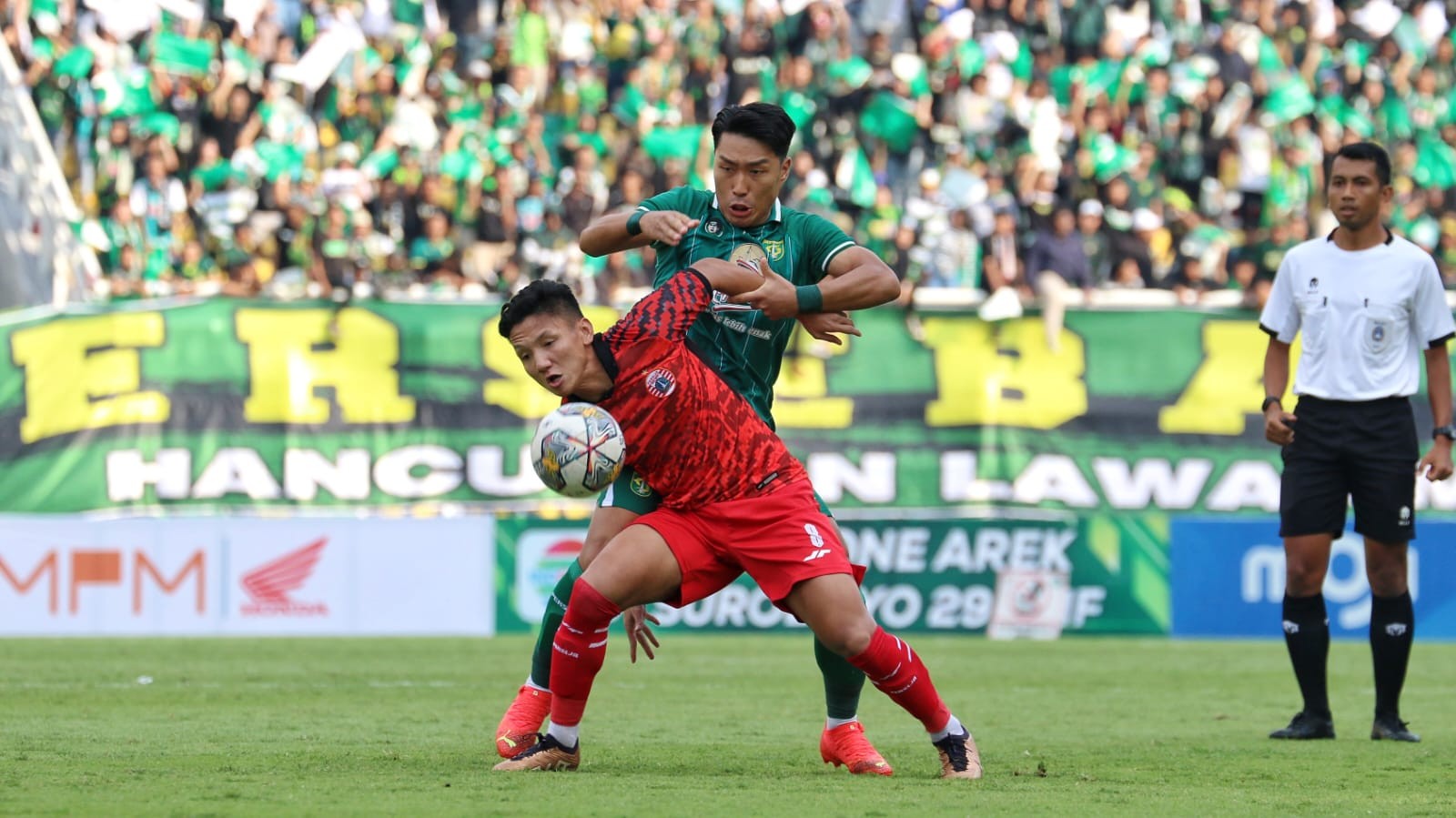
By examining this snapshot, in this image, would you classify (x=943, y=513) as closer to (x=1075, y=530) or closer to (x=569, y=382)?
(x=1075, y=530)

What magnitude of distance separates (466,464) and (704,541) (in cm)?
1210

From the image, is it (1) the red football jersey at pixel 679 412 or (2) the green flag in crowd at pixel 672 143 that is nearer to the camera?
(1) the red football jersey at pixel 679 412

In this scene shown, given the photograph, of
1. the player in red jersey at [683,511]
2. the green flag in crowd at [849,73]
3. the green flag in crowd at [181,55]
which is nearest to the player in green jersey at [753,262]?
the player in red jersey at [683,511]

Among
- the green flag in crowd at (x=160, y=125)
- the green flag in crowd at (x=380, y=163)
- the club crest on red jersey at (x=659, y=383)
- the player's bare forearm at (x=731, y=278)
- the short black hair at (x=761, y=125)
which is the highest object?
the green flag in crowd at (x=160, y=125)

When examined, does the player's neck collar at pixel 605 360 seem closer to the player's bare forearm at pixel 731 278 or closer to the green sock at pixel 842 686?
the player's bare forearm at pixel 731 278

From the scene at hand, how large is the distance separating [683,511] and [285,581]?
1066cm

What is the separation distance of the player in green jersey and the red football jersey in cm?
23

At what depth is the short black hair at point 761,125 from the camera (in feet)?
22.6

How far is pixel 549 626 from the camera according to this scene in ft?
24.6

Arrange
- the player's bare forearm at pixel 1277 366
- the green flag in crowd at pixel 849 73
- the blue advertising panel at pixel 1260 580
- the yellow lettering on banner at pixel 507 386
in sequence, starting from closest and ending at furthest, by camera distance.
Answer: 1. the player's bare forearm at pixel 1277 366
2. the blue advertising panel at pixel 1260 580
3. the yellow lettering on banner at pixel 507 386
4. the green flag in crowd at pixel 849 73

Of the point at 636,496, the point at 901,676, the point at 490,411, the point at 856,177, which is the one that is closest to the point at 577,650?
the point at 636,496

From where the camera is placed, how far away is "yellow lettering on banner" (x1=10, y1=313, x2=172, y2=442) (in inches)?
711

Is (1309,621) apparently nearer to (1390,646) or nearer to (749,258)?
(1390,646)

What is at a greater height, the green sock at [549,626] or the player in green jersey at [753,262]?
the player in green jersey at [753,262]
